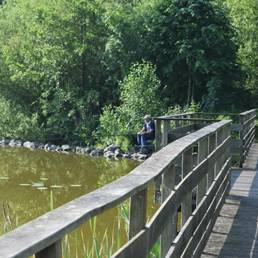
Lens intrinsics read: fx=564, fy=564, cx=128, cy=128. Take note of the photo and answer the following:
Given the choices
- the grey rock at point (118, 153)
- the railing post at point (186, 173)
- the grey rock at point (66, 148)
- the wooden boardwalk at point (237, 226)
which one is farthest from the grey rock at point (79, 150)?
the railing post at point (186, 173)

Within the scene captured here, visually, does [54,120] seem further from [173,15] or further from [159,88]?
[173,15]

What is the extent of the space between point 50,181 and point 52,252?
16.2m

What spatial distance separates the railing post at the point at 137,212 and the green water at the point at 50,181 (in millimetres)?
6326

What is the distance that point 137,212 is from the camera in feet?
8.98

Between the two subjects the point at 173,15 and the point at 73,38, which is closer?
the point at 173,15

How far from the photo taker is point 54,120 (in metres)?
30.2

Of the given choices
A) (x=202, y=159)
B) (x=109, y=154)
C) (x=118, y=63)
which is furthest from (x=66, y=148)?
(x=202, y=159)

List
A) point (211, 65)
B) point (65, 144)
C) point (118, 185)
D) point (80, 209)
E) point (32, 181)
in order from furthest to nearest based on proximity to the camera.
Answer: point (65, 144) → point (211, 65) → point (32, 181) → point (118, 185) → point (80, 209)

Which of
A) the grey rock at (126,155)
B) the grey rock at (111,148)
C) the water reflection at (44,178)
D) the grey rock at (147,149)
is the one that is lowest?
the water reflection at (44,178)

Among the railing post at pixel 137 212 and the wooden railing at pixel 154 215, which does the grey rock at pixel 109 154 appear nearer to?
the wooden railing at pixel 154 215

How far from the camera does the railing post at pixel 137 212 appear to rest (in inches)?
107

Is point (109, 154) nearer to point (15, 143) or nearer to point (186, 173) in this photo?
point (15, 143)

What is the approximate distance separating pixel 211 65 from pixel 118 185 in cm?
2475

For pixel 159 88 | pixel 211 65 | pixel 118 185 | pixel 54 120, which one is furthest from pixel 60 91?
pixel 118 185
